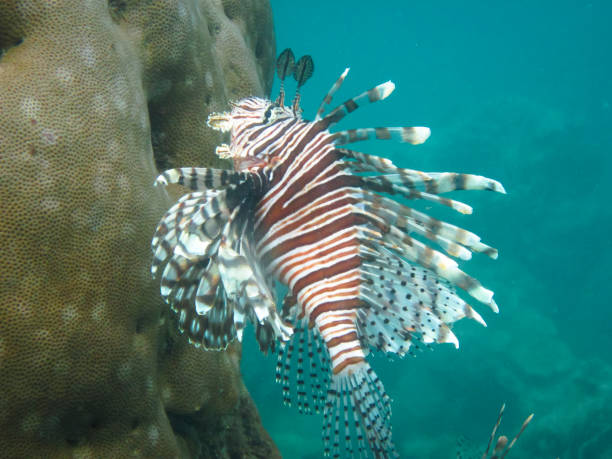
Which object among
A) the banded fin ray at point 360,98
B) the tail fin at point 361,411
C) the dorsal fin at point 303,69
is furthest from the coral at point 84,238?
the banded fin ray at point 360,98

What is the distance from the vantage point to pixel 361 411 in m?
2.21

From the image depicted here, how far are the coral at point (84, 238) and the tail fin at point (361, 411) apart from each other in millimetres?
1097

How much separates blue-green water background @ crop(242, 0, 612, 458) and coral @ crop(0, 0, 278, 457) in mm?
2600

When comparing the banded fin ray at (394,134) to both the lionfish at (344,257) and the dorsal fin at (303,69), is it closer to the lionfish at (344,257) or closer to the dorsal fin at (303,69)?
the lionfish at (344,257)

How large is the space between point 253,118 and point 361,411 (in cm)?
184

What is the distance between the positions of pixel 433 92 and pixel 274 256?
53.2 m

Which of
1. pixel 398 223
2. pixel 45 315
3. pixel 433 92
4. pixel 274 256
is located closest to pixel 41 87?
pixel 45 315

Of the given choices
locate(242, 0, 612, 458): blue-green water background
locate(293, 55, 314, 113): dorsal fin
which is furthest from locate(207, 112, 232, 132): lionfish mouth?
locate(242, 0, 612, 458): blue-green water background

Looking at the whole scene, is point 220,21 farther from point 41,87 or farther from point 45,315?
point 45,315

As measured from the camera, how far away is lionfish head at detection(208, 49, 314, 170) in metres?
2.39

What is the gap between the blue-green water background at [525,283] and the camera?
13.4 m

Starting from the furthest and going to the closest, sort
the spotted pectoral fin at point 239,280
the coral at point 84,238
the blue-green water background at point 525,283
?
the blue-green water background at point 525,283
the coral at point 84,238
the spotted pectoral fin at point 239,280

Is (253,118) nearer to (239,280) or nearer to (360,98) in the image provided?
(360,98)

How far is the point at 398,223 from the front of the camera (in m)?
2.25
